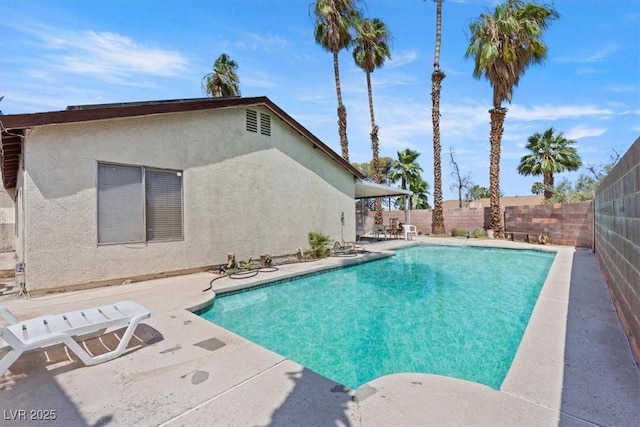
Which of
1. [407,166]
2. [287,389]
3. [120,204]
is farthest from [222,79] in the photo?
[287,389]

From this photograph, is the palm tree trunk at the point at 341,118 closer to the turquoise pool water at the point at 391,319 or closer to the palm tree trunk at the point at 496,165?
the palm tree trunk at the point at 496,165

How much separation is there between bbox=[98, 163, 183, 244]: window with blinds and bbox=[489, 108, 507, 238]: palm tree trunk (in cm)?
1702

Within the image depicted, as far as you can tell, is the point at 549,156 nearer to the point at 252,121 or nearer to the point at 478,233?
the point at 478,233

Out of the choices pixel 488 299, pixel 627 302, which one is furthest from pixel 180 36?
pixel 627 302

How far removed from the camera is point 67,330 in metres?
3.19

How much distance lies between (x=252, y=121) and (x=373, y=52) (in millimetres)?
16168

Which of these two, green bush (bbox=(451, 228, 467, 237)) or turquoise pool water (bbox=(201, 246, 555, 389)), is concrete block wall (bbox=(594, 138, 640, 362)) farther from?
green bush (bbox=(451, 228, 467, 237))

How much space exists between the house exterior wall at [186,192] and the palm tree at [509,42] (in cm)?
1083

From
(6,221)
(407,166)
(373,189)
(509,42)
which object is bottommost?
(6,221)

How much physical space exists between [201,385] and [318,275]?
6.70m

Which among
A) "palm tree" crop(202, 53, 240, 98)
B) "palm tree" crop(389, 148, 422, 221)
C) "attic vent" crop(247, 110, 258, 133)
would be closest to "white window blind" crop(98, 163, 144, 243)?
"attic vent" crop(247, 110, 258, 133)

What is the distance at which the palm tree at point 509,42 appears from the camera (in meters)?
16.0

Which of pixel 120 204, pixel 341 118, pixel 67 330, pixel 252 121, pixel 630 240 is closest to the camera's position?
pixel 67 330

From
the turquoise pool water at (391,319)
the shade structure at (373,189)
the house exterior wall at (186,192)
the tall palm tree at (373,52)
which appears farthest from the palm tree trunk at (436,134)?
the turquoise pool water at (391,319)
